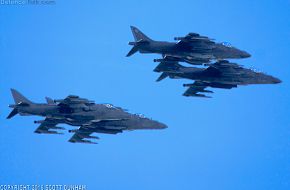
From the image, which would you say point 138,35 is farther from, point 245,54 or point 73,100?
point 245,54

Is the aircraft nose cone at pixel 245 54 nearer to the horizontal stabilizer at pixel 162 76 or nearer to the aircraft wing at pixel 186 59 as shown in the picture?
the aircraft wing at pixel 186 59

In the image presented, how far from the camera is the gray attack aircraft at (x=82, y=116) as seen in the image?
10794cm

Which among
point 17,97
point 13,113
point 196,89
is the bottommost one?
point 13,113

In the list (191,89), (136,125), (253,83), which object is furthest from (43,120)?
(253,83)

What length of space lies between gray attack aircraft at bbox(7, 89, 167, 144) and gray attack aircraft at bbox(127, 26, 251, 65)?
Result: 8583 mm

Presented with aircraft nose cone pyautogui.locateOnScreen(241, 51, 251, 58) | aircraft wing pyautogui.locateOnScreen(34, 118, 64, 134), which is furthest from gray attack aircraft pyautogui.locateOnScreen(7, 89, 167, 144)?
aircraft nose cone pyautogui.locateOnScreen(241, 51, 251, 58)

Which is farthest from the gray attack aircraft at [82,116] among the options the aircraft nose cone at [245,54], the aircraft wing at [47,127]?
the aircraft nose cone at [245,54]

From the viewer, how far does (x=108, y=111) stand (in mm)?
110938

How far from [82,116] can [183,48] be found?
16.5 m

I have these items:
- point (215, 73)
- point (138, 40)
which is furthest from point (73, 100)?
point (215, 73)

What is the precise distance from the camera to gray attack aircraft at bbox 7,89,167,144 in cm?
10794

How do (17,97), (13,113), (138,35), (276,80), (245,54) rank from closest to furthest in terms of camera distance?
(13,113) → (138,35) → (17,97) → (245,54) → (276,80)

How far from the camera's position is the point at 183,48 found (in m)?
111

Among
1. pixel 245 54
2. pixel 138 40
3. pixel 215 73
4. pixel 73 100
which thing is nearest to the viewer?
pixel 73 100
